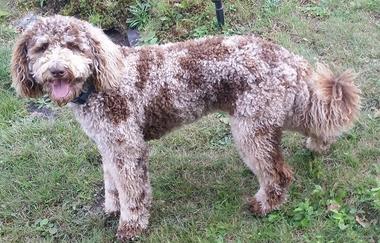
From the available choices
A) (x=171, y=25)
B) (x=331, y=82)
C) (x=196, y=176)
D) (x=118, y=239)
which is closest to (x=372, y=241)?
(x=331, y=82)

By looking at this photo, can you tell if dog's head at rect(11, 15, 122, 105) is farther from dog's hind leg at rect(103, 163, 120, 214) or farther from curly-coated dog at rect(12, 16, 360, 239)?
dog's hind leg at rect(103, 163, 120, 214)

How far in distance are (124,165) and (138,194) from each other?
27 cm

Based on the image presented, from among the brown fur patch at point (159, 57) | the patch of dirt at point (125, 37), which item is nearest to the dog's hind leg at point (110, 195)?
the brown fur patch at point (159, 57)

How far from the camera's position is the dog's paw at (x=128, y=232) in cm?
422

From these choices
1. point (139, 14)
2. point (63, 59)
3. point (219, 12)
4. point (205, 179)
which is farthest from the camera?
point (139, 14)

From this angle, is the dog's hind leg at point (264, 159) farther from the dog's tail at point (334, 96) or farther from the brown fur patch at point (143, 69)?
the brown fur patch at point (143, 69)

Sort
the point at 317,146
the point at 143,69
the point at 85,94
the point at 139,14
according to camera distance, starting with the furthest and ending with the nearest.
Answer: the point at 139,14
the point at 317,146
the point at 143,69
the point at 85,94

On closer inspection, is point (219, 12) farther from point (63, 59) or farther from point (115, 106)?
point (63, 59)

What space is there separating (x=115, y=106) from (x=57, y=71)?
0.57m

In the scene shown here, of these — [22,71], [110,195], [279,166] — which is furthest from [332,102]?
[22,71]

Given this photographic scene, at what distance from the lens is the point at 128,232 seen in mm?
4223

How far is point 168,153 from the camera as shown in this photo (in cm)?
502

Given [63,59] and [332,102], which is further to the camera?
[332,102]

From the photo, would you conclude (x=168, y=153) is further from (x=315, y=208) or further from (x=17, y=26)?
(x=17, y=26)
